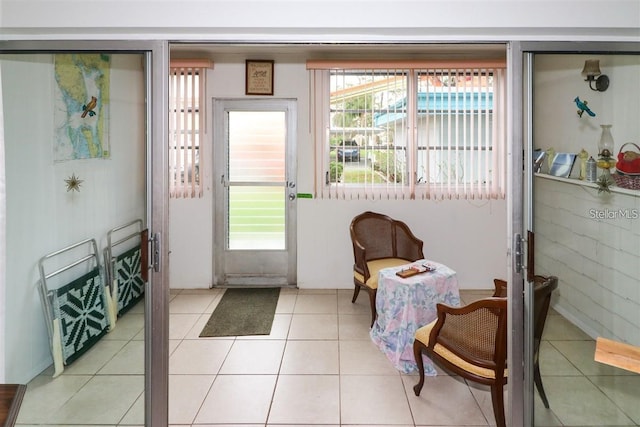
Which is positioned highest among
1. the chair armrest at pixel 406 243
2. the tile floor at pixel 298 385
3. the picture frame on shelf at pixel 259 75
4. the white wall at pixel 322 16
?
the picture frame on shelf at pixel 259 75

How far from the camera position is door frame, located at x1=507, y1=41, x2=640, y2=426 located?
1.94m

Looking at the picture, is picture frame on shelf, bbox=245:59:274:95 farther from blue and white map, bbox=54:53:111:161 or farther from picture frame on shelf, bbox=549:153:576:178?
picture frame on shelf, bbox=549:153:576:178

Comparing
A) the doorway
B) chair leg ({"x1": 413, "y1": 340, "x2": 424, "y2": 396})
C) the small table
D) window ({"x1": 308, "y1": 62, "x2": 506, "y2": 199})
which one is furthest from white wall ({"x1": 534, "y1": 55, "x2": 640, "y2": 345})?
window ({"x1": 308, "y1": 62, "x2": 506, "y2": 199})

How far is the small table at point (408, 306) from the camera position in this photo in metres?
3.08

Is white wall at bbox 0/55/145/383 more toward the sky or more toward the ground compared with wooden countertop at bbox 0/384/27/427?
more toward the sky

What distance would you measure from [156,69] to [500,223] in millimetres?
4056

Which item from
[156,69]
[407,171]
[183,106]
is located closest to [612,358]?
[156,69]

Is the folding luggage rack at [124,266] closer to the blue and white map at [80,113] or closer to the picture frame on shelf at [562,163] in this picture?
the blue and white map at [80,113]

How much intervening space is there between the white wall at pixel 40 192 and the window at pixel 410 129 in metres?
2.89

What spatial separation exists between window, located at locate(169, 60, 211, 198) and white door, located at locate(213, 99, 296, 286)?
201mm

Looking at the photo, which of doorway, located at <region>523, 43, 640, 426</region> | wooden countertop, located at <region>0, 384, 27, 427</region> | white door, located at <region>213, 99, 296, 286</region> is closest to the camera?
wooden countertop, located at <region>0, 384, 27, 427</region>

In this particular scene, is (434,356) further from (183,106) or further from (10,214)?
(183,106)

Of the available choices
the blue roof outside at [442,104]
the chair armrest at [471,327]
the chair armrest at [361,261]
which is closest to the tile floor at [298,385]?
the chair armrest at [471,327]

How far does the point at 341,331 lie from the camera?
12.3 feet
